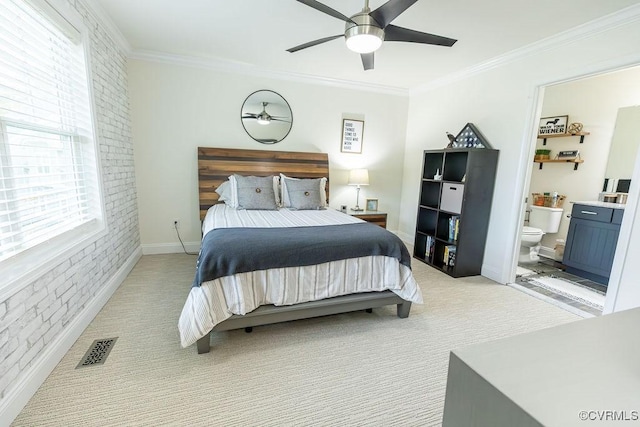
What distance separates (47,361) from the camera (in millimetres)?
1706

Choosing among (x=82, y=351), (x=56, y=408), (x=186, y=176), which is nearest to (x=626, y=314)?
(x=56, y=408)

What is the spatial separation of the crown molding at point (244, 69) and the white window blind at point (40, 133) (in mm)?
1410

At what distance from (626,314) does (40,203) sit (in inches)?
115

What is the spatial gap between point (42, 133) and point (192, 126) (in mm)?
2017

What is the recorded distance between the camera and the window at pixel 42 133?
155cm

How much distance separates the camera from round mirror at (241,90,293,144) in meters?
3.98

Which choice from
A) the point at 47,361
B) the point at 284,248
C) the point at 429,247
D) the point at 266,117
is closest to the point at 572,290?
the point at 429,247

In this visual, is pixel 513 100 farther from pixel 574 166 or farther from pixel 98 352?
pixel 98 352

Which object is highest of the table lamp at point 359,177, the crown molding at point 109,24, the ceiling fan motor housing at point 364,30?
the crown molding at point 109,24

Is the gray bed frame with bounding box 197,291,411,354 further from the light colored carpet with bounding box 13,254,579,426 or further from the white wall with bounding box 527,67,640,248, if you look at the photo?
the white wall with bounding box 527,67,640,248

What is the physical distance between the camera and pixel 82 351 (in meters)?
1.94

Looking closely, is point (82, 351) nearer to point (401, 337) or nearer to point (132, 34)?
point (401, 337)

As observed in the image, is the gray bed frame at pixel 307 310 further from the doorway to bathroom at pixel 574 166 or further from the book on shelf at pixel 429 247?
the doorway to bathroom at pixel 574 166

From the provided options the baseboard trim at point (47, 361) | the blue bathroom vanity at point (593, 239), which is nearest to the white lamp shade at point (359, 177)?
the blue bathroom vanity at point (593, 239)
